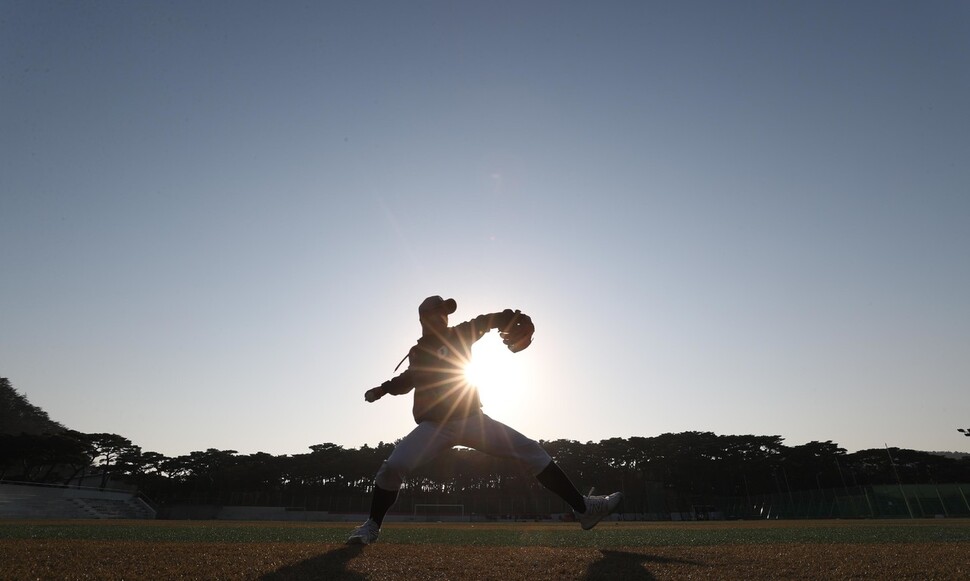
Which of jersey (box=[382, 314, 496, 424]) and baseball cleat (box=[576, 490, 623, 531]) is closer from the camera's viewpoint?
jersey (box=[382, 314, 496, 424])

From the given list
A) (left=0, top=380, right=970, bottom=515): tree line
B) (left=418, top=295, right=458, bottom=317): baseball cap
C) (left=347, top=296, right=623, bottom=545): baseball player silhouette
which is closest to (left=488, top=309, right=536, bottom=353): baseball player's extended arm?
(left=347, top=296, right=623, bottom=545): baseball player silhouette

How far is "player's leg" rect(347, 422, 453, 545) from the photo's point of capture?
168 inches

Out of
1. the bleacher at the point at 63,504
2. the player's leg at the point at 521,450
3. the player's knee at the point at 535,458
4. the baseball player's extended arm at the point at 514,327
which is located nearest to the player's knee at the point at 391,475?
the player's leg at the point at 521,450

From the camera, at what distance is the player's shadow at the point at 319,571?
2625 millimetres

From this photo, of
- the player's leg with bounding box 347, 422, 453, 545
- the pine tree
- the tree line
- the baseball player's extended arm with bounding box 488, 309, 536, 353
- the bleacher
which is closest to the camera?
the player's leg with bounding box 347, 422, 453, 545

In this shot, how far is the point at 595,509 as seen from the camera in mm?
4633

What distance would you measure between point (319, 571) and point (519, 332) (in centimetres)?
258

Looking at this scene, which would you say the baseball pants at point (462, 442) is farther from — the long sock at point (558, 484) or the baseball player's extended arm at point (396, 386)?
the baseball player's extended arm at point (396, 386)

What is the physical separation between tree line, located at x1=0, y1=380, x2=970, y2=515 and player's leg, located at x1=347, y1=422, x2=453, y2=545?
63.6m

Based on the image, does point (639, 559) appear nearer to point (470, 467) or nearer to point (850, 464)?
point (470, 467)

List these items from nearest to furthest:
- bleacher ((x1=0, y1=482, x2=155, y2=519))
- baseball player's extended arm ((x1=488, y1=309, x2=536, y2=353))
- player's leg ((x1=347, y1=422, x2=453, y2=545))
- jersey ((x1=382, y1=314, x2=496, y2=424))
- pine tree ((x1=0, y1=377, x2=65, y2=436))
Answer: player's leg ((x1=347, y1=422, x2=453, y2=545)) < jersey ((x1=382, y1=314, x2=496, y2=424)) < baseball player's extended arm ((x1=488, y1=309, x2=536, y2=353)) < bleacher ((x1=0, y1=482, x2=155, y2=519)) < pine tree ((x1=0, y1=377, x2=65, y2=436))

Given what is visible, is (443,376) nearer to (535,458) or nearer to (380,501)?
(535,458)

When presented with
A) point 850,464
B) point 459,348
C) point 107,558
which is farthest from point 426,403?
point 850,464

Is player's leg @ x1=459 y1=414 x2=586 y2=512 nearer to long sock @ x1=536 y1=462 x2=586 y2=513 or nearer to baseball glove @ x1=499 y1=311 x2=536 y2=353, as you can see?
long sock @ x1=536 y1=462 x2=586 y2=513
